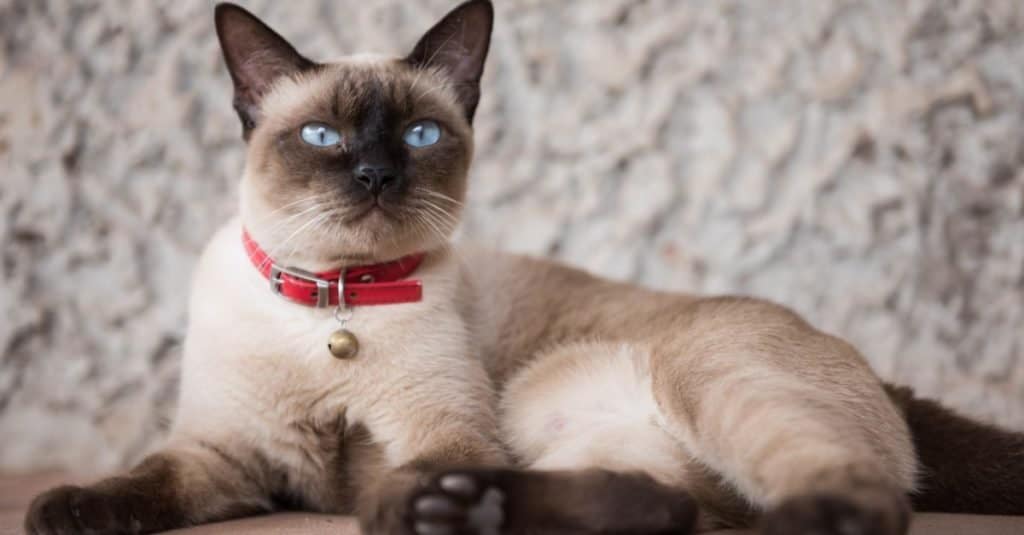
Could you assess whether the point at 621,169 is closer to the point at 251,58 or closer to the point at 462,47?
the point at 462,47

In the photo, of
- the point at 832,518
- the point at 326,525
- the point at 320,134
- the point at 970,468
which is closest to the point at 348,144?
the point at 320,134

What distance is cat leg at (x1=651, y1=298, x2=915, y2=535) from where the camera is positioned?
1.04 meters

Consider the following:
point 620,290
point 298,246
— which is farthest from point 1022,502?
point 298,246

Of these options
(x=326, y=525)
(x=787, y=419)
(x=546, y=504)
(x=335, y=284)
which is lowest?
(x=326, y=525)

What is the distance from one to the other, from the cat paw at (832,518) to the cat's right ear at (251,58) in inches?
43.6

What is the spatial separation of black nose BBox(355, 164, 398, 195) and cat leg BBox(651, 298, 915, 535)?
507 millimetres

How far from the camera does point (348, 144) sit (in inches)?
62.7

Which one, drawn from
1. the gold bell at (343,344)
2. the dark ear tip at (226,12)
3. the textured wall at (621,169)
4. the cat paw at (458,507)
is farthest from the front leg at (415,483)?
the textured wall at (621,169)

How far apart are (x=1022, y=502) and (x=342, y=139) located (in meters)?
1.19

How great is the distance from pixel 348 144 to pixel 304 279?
0.23m

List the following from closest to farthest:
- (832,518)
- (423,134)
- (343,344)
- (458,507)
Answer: (832,518), (458,507), (343,344), (423,134)

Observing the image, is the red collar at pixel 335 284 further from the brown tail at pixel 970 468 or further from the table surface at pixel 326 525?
the brown tail at pixel 970 468

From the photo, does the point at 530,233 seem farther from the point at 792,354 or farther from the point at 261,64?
the point at 792,354

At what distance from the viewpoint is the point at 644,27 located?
7.84 ft
